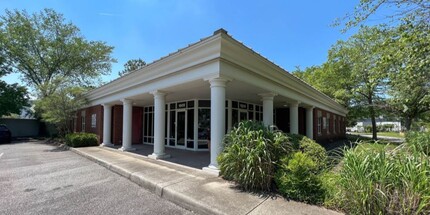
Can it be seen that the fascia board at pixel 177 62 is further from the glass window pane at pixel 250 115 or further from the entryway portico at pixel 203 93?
the glass window pane at pixel 250 115

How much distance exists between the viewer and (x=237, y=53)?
23.4 feet

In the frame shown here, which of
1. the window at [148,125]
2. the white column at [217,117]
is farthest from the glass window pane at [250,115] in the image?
the white column at [217,117]

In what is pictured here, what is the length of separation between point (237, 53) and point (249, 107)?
8198 mm

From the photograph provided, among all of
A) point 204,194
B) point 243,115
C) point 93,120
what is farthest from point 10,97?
point 204,194

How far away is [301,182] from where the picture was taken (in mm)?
4754

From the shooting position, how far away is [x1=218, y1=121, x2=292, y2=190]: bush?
5.35 meters

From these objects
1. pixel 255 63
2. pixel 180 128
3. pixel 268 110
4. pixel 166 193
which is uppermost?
pixel 255 63

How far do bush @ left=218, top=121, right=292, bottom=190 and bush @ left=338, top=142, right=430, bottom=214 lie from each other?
1724 mm

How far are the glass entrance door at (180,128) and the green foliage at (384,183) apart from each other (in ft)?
33.9

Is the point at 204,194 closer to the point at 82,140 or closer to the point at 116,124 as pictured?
the point at 116,124

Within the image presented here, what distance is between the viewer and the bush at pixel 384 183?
3.27m

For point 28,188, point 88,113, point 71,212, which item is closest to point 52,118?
point 88,113

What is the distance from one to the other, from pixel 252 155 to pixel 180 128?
885 cm

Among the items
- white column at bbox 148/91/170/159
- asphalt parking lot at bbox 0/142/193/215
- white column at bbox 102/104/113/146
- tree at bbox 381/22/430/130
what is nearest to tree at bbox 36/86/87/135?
white column at bbox 102/104/113/146
